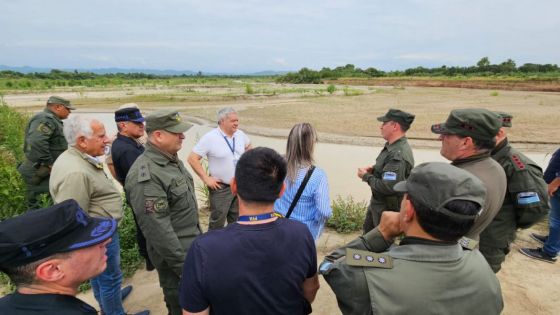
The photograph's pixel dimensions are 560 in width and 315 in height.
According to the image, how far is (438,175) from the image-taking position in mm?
1263

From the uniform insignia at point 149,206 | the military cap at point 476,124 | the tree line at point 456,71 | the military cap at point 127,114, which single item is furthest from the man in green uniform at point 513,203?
the tree line at point 456,71

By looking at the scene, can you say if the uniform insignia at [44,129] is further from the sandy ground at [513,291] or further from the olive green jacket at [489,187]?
the olive green jacket at [489,187]

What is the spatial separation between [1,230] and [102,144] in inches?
63.0

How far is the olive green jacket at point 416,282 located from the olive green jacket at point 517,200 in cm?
141

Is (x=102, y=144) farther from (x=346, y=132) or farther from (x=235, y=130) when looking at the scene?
(x=346, y=132)

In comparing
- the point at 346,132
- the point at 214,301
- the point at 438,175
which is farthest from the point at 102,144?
the point at 346,132

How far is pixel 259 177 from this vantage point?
1.45m

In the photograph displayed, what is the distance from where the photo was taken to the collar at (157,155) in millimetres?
2420

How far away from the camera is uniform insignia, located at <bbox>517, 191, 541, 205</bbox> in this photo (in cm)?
233

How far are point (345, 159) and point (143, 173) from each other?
8.23m

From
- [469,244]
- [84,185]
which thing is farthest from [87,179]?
[469,244]

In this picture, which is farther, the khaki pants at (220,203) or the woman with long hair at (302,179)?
the khaki pants at (220,203)

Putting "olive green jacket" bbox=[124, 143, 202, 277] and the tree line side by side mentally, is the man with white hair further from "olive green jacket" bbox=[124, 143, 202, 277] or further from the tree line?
the tree line

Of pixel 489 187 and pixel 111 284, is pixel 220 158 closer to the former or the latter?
pixel 111 284
